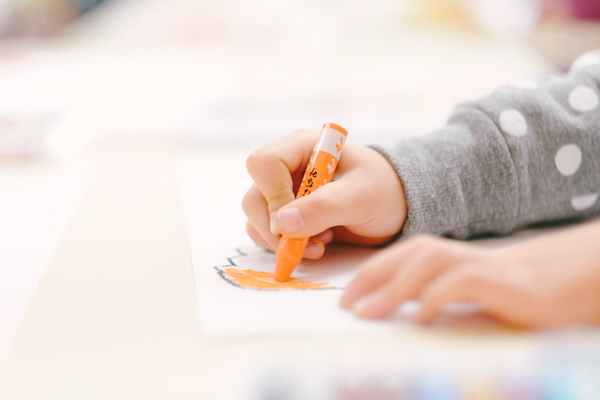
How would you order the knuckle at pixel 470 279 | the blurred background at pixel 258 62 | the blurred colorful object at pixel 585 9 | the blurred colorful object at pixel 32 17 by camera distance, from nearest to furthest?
the knuckle at pixel 470 279
the blurred background at pixel 258 62
the blurred colorful object at pixel 585 9
the blurred colorful object at pixel 32 17

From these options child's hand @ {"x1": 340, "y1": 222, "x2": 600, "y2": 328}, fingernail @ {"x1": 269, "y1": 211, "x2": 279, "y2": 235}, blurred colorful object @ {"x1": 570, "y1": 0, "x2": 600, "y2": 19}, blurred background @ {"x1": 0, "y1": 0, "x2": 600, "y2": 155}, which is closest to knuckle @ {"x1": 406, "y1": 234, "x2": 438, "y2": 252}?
child's hand @ {"x1": 340, "y1": 222, "x2": 600, "y2": 328}

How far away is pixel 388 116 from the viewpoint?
0.85m

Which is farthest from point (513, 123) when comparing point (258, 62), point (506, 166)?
point (258, 62)

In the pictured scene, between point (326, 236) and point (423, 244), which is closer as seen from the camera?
point (423, 244)

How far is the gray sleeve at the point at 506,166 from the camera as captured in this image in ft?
1.49

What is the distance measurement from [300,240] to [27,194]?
1.23ft

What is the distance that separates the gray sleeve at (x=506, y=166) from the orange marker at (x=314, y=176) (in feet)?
0.18

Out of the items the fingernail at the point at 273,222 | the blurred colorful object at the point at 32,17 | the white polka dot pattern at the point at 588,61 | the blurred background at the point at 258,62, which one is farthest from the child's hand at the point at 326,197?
the blurred colorful object at the point at 32,17

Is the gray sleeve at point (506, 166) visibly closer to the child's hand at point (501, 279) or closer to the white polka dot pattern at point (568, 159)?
the white polka dot pattern at point (568, 159)

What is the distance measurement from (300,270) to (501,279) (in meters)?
0.16

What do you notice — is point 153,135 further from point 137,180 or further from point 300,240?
point 300,240

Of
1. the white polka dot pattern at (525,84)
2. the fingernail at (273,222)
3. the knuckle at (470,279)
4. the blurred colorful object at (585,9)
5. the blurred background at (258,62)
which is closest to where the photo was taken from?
the knuckle at (470,279)

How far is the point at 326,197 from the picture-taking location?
0.39 meters

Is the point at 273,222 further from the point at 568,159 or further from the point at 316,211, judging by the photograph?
the point at 568,159
